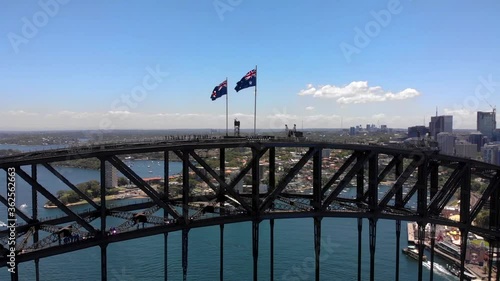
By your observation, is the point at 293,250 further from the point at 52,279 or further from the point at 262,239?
the point at 52,279

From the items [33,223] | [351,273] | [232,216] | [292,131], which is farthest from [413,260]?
[33,223]

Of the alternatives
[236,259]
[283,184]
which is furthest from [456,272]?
[283,184]

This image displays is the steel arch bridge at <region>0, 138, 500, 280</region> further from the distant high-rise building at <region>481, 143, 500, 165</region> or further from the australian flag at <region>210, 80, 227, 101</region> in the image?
the distant high-rise building at <region>481, 143, 500, 165</region>

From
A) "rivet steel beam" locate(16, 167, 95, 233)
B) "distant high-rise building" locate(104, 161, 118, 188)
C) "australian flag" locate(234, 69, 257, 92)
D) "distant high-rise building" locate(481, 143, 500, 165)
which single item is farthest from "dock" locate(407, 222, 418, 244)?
"distant high-rise building" locate(104, 161, 118, 188)

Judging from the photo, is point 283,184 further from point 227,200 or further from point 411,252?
point 411,252

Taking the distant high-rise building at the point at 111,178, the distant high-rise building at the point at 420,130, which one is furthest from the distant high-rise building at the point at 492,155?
the distant high-rise building at the point at 111,178
